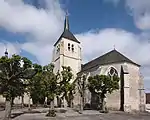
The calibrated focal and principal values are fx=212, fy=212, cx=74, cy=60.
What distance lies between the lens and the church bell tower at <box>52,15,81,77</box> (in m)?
50.4

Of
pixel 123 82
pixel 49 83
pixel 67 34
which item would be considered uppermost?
pixel 67 34

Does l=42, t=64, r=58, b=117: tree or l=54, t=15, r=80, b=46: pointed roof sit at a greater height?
l=54, t=15, r=80, b=46: pointed roof

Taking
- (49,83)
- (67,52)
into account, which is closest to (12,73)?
(49,83)

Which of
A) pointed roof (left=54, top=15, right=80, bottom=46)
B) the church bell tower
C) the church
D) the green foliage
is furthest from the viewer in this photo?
pointed roof (left=54, top=15, right=80, bottom=46)

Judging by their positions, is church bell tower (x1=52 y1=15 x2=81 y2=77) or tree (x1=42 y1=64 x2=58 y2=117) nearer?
tree (x1=42 y1=64 x2=58 y2=117)

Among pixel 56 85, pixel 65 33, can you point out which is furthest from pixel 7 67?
pixel 65 33

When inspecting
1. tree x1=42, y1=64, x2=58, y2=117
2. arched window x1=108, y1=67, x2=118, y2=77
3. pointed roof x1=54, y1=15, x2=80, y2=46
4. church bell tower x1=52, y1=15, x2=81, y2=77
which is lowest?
tree x1=42, y1=64, x2=58, y2=117

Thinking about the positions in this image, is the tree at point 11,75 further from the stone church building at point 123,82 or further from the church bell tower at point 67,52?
the church bell tower at point 67,52

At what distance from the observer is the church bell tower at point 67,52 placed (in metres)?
50.4

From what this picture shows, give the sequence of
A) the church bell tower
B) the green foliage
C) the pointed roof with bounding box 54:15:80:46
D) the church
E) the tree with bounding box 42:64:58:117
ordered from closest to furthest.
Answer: the green foliage
the tree with bounding box 42:64:58:117
the church
the church bell tower
the pointed roof with bounding box 54:15:80:46

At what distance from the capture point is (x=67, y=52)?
5125 centimetres

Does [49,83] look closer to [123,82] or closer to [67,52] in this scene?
[123,82]

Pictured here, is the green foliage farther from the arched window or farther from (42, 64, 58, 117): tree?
the arched window

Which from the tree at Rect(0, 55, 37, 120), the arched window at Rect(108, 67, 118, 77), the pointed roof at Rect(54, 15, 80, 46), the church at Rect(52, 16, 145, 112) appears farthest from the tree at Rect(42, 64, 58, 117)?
the pointed roof at Rect(54, 15, 80, 46)
